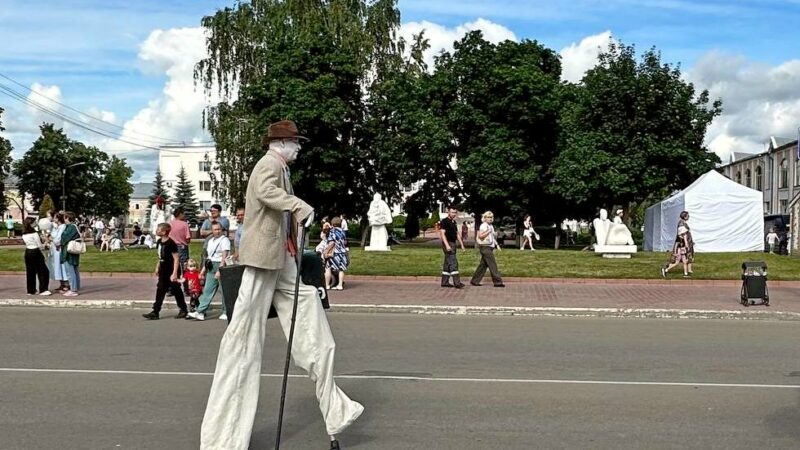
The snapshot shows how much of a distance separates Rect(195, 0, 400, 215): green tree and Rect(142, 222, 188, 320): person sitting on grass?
84.2 feet

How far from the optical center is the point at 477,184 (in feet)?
134

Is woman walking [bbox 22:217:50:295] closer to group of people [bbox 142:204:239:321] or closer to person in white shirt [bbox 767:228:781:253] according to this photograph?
group of people [bbox 142:204:239:321]

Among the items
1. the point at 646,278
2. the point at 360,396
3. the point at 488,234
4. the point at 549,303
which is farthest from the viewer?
the point at 646,278

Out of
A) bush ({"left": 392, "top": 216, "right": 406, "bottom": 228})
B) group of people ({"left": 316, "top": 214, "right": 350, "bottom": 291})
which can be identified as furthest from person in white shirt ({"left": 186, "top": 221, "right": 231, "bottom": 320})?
bush ({"left": 392, "top": 216, "right": 406, "bottom": 228})

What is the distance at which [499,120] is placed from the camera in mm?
41375

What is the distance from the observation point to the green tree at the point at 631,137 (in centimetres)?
3897

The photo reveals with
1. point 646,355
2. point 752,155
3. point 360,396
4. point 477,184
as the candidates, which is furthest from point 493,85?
point 752,155

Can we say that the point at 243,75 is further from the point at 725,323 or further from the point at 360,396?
the point at 360,396

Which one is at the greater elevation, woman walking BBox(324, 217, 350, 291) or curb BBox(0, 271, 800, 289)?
woman walking BBox(324, 217, 350, 291)

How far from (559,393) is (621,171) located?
108 ft

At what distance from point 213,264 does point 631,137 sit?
2955cm

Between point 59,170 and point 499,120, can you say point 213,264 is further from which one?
point 59,170

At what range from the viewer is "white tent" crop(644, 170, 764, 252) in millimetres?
33000

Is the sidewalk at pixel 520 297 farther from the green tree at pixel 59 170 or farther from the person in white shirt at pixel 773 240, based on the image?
the green tree at pixel 59 170
